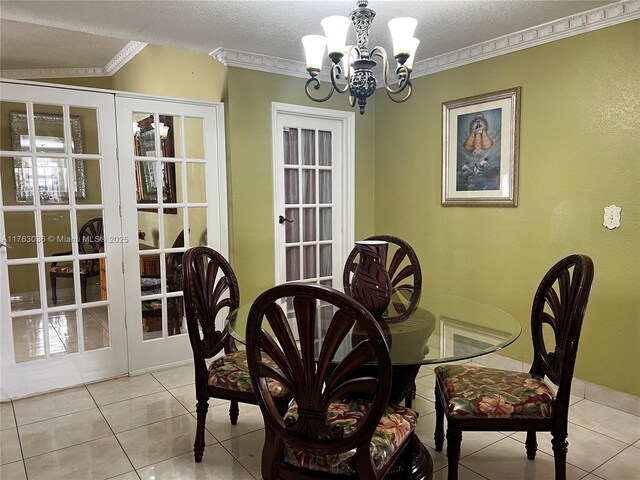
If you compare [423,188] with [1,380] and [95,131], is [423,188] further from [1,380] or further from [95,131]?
[1,380]

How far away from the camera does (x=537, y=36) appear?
2980 millimetres

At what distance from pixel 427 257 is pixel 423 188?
588 mm

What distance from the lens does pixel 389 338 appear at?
73.0 inches

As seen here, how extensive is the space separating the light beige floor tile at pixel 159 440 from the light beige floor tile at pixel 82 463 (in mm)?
55

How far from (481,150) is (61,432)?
325 centimetres

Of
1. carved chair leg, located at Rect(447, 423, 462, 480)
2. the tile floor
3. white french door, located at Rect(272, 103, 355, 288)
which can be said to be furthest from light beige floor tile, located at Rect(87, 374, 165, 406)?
carved chair leg, located at Rect(447, 423, 462, 480)

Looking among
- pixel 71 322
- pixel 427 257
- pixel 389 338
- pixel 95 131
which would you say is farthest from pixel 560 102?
pixel 71 322

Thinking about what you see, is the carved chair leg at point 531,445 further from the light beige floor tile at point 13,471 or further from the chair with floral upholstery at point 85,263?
the chair with floral upholstery at point 85,263

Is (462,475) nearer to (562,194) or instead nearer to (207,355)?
(207,355)

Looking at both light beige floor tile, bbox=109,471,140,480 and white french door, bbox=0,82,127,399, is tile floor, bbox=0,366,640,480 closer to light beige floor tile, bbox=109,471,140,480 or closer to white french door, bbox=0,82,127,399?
light beige floor tile, bbox=109,471,140,480

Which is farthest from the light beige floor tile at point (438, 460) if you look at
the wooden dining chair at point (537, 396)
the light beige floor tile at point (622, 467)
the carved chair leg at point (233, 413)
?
the carved chair leg at point (233, 413)

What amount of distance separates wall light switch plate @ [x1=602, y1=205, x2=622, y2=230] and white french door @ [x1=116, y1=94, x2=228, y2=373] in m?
2.61

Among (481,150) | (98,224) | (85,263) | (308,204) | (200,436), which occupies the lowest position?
(200,436)

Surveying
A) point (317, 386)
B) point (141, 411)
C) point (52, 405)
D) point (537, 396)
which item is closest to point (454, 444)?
point (537, 396)
